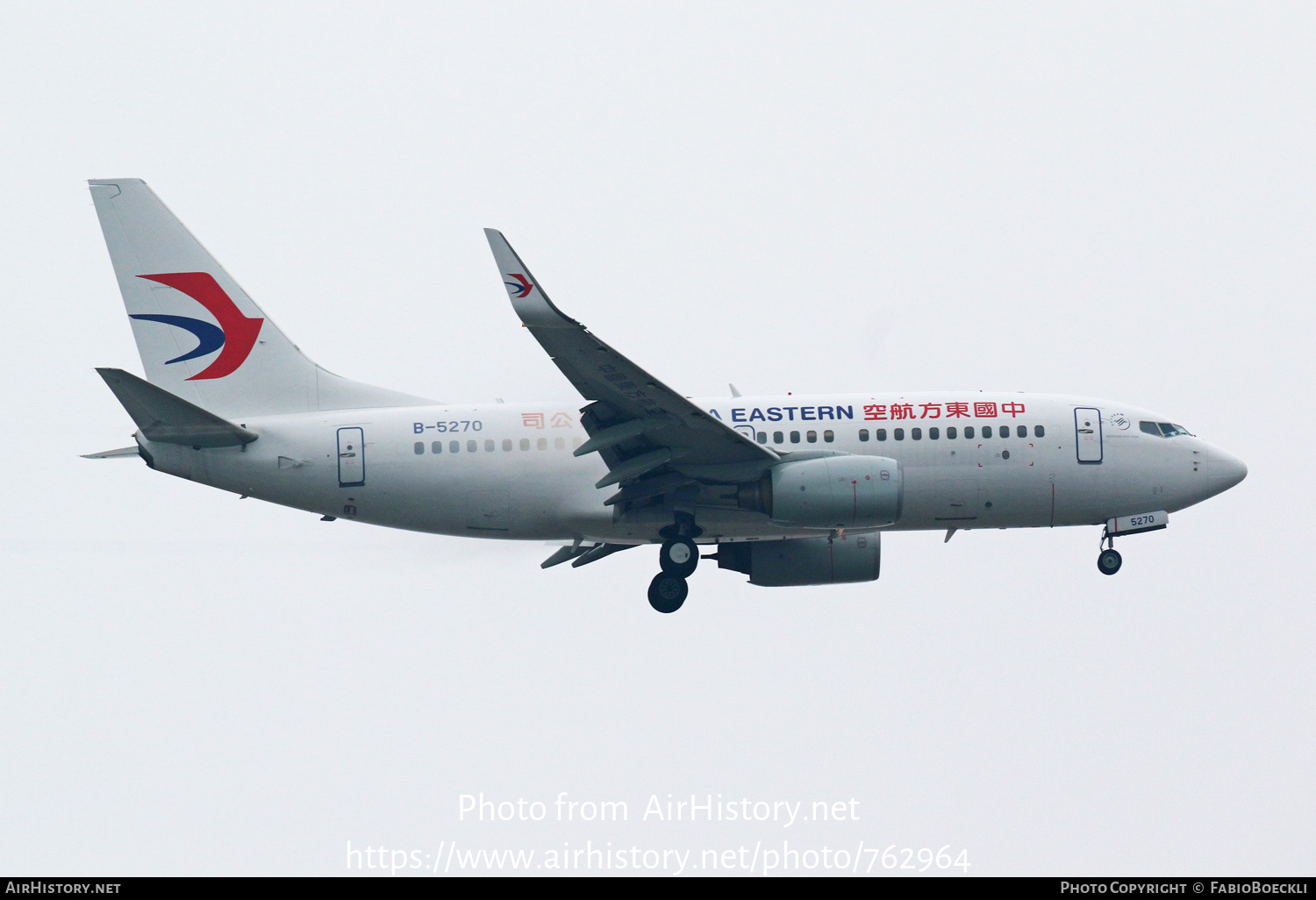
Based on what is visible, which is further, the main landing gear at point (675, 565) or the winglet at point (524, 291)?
the main landing gear at point (675, 565)

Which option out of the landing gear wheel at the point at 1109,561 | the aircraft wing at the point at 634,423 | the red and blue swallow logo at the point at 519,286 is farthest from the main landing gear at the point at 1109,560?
the red and blue swallow logo at the point at 519,286

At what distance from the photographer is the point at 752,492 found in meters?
28.0

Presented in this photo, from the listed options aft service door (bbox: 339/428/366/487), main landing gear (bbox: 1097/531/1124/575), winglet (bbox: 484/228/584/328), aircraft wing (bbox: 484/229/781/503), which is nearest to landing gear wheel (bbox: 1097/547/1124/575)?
main landing gear (bbox: 1097/531/1124/575)

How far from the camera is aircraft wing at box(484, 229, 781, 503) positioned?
24.4 meters

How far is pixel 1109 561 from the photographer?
98.9ft

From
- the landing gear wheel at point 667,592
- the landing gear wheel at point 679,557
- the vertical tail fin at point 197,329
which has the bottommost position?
the landing gear wheel at point 667,592

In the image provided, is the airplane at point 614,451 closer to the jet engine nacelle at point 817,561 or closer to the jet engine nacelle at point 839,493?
the jet engine nacelle at point 839,493

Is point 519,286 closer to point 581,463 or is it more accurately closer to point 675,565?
point 581,463

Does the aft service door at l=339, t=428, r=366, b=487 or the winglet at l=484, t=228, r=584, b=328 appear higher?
the winglet at l=484, t=228, r=584, b=328

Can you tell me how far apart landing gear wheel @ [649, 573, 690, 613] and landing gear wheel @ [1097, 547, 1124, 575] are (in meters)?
9.26

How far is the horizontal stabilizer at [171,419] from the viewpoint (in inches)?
1019

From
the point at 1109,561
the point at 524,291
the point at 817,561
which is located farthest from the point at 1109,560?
the point at 524,291

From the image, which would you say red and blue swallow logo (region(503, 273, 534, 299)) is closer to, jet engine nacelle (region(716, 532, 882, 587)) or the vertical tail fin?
the vertical tail fin

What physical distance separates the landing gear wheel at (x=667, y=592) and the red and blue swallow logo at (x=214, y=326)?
10.2 meters
